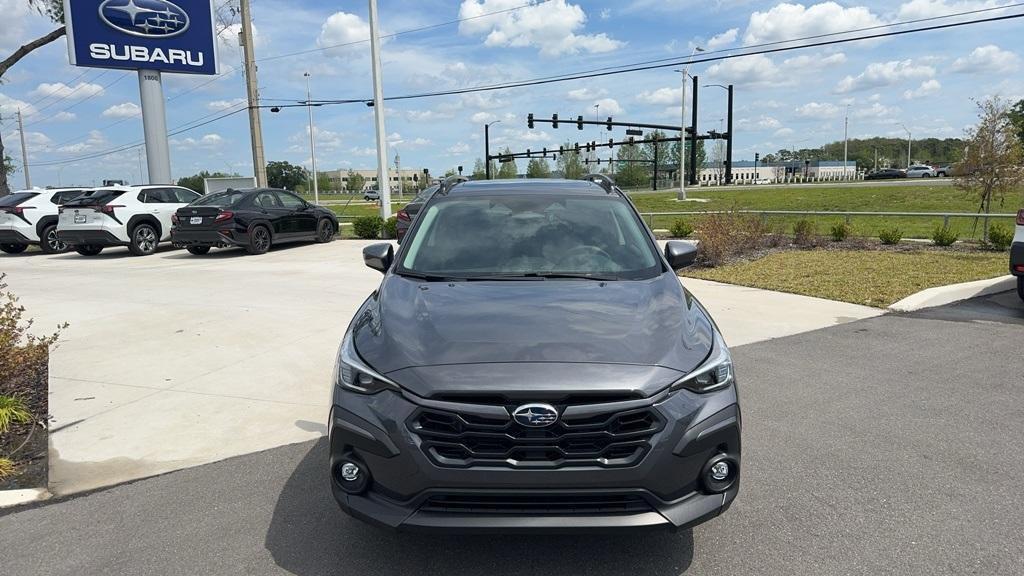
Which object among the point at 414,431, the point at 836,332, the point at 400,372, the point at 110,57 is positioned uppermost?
the point at 110,57

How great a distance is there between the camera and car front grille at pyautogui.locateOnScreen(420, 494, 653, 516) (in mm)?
2582

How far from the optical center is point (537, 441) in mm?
2576

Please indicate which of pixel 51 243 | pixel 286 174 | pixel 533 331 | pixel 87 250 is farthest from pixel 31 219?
pixel 286 174

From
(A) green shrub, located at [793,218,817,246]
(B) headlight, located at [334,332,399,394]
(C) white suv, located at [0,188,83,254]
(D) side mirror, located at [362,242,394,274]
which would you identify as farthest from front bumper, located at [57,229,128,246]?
(A) green shrub, located at [793,218,817,246]

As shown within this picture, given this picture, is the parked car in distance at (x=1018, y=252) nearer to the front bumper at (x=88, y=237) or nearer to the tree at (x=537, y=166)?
the front bumper at (x=88, y=237)

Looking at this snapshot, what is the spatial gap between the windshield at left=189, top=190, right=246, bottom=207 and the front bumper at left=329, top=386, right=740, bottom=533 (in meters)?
13.7

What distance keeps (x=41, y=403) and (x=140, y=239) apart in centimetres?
1171

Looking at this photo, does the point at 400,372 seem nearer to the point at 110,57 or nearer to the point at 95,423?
the point at 95,423

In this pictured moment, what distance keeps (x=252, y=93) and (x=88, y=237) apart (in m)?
11.5

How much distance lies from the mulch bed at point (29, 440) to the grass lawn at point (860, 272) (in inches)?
355

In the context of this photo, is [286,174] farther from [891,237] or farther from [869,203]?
[891,237]

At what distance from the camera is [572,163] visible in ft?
304

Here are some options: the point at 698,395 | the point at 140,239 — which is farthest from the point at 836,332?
the point at 140,239

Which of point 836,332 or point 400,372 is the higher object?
point 400,372
